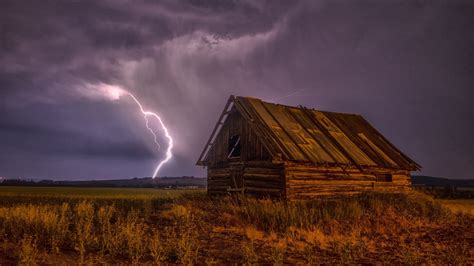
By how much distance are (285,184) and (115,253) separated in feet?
33.2

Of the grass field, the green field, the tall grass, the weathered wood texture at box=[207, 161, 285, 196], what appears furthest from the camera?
the green field

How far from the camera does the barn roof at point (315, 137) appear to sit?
677 inches

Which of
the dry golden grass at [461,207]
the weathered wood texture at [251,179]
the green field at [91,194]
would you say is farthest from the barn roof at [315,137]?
the green field at [91,194]

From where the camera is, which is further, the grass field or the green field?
the green field

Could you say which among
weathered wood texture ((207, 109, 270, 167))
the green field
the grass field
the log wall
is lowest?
the green field

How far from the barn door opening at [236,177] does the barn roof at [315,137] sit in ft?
8.30

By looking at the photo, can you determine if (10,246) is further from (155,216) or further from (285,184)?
(285,184)

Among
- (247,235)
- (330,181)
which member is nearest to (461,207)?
(330,181)

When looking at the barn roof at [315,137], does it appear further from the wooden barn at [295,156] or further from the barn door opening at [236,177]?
the barn door opening at [236,177]

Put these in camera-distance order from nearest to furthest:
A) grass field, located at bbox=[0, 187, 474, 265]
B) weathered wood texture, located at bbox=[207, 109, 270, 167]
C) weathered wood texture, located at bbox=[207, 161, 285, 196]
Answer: grass field, located at bbox=[0, 187, 474, 265], weathered wood texture, located at bbox=[207, 161, 285, 196], weathered wood texture, located at bbox=[207, 109, 270, 167]

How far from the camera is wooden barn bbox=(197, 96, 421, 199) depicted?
16781 mm

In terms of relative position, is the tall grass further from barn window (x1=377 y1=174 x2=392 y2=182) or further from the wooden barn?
barn window (x1=377 y1=174 x2=392 y2=182)

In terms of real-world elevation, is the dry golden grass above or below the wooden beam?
below

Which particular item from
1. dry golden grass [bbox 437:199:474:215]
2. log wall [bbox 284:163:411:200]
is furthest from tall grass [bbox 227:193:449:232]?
dry golden grass [bbox 437:199:474:215]
